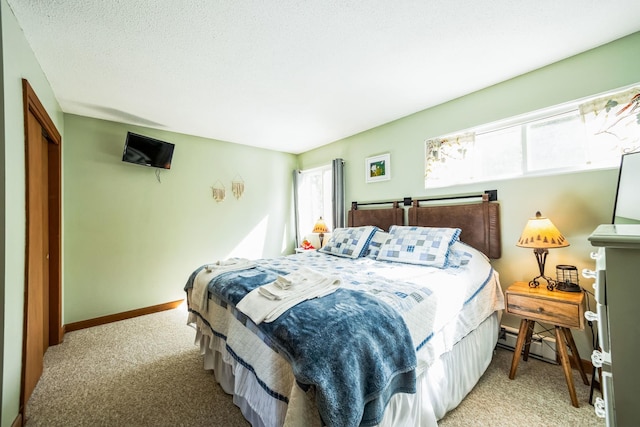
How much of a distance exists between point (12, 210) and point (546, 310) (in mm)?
3510

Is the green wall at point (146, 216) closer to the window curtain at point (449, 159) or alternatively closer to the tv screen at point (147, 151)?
the tv screen at point (147, 151)

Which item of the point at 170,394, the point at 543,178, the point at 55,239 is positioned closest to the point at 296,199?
the point at 55,239

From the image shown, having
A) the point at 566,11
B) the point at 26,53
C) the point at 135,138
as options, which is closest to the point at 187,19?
the point at 26,53

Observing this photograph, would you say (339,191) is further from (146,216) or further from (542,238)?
(146,216)

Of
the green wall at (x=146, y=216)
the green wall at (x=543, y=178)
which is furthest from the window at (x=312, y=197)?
the green wall at (x=543, y=178)

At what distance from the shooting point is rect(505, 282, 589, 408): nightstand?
1.72 m

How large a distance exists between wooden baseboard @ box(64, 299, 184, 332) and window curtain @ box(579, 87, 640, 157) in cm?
492

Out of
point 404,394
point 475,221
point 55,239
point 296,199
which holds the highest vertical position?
point 296,199

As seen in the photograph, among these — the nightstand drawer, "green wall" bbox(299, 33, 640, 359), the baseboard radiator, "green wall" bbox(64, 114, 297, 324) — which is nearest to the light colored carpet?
the baseboard radiator

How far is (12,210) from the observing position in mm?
1493

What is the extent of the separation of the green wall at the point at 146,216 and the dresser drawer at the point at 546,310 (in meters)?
3.61

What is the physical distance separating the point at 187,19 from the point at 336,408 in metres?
2.28

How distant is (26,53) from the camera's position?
5.85ft

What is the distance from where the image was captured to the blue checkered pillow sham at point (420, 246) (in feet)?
7.53
